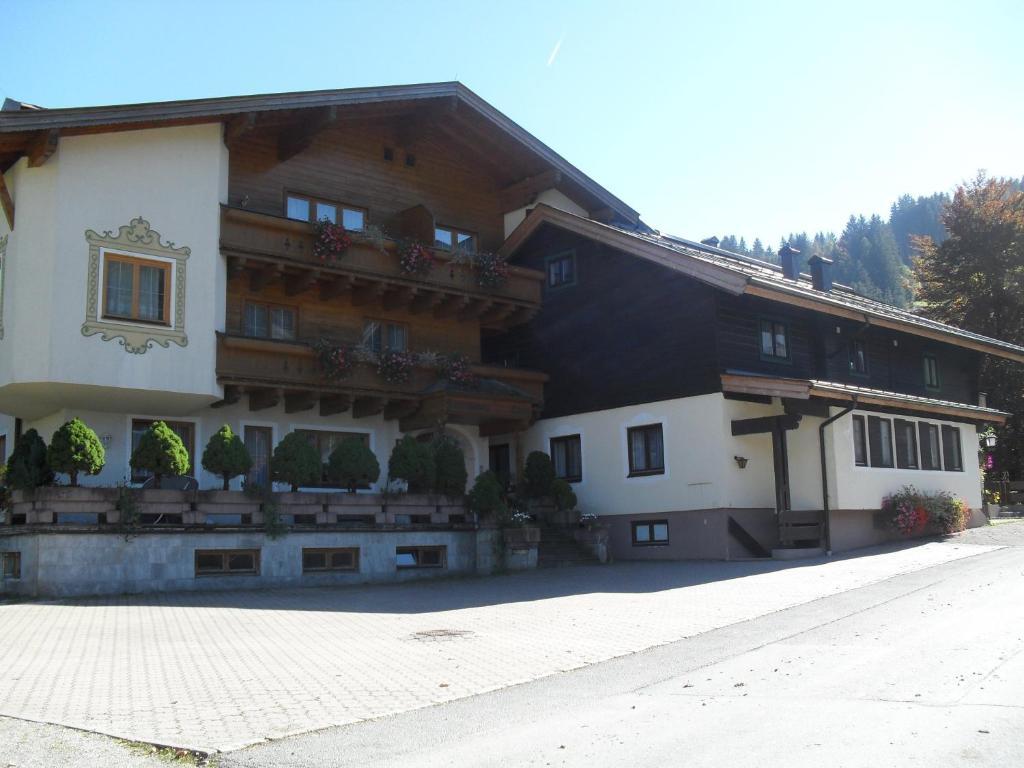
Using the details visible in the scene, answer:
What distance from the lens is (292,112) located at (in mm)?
22531

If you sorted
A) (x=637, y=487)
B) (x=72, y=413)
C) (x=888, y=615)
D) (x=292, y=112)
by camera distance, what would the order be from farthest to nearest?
(x=637, y=487)
(x=292, y=112)
(x=72, y=413)
(x=888, y=615)

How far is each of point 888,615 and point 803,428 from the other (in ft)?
37.2

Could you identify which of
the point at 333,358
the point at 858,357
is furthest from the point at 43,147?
the point at 858,357

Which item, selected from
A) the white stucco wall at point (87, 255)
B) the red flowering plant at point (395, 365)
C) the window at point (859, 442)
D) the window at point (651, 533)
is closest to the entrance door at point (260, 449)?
the white stucco wall at point (87, 255)

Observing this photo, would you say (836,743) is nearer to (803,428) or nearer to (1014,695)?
(1014,695)

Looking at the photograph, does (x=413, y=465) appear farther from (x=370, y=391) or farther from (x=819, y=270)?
(x=819, y=270)

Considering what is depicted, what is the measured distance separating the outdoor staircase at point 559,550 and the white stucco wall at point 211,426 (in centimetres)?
357

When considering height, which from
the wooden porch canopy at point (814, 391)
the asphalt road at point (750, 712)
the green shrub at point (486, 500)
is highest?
the wooden porch canopy at point (814, 391)

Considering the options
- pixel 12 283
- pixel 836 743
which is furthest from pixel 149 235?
pixel 836 743

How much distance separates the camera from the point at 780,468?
23.3m

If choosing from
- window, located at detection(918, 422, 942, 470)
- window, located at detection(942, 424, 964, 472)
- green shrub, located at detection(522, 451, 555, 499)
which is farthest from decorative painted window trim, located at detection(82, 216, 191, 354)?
window, located at detection(942, 424, 964, 472)

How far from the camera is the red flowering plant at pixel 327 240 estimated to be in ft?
73.9

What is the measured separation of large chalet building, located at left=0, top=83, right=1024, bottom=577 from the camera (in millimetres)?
19625

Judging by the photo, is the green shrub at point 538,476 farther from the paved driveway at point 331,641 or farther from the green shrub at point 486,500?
the paved driveway at point 331,641
